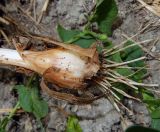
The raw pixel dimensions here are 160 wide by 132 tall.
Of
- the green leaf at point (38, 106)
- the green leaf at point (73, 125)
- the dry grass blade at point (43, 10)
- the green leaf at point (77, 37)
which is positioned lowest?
the green leaf at point (73, 125)

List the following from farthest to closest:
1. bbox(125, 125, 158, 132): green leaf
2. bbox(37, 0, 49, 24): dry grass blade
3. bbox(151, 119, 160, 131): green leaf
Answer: bbox(37, 0, 49, 24): dry grass blade → bbox(151, 119, 160, 131): green leaf → bbox(125, 125, 158, 132): green leaf

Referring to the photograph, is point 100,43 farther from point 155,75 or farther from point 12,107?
point 12,107

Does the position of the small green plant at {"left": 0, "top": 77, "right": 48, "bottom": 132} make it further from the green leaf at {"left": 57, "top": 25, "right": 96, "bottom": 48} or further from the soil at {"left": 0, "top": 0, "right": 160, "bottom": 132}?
the green leaf at {"left": 57, "top": 25, "right": 96, "bottom": 48}

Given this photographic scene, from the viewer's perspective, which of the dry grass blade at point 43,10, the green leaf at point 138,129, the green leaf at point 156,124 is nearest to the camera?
the green leaf at point 138,129

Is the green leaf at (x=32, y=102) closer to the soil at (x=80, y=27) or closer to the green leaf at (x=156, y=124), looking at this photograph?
the soil at (x=80, y=27)

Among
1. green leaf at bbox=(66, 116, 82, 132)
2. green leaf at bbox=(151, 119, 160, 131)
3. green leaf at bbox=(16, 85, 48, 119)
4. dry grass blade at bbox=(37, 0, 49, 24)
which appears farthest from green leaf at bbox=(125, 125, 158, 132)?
dry grass blade at bbox=(37, 0, 49, 24)

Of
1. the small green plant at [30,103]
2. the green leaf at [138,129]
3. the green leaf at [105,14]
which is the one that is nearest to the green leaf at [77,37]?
the green leaf at [105,14]

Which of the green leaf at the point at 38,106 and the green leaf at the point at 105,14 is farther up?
the green leaf at the point at 105,14
